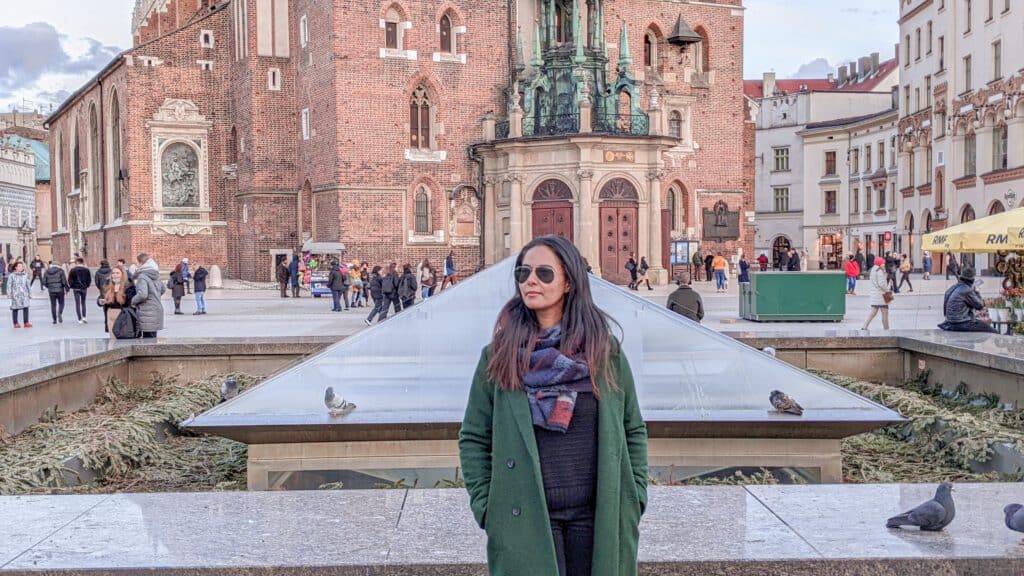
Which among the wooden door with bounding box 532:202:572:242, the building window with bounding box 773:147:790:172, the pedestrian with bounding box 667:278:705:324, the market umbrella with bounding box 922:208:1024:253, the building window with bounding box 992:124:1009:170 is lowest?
the pedestrian with bounding box 667:278:705:324

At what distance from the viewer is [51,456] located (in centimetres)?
836

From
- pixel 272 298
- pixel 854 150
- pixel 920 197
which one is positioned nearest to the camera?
pixel 272 298

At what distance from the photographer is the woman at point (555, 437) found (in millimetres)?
3619

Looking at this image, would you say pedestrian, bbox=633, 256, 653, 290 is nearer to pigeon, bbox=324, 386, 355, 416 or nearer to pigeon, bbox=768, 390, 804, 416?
pigeon, bbox=768, 390, 804, 416

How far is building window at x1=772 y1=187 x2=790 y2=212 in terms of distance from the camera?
256 feet

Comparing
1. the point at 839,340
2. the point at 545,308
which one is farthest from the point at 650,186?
the point at 545,308

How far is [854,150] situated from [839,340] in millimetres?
61885

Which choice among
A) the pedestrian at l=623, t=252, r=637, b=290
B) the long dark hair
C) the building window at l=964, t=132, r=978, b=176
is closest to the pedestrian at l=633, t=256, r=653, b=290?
the pedestrian at l=623, t=252, r=637, b=290

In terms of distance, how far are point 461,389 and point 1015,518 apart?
434cm

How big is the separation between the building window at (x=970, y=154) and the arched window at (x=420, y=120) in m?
24.2

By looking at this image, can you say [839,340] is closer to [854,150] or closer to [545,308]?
[545,308]

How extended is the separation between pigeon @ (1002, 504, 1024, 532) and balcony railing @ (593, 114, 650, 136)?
31.7 meters

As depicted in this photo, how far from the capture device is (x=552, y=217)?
36562 millimetres

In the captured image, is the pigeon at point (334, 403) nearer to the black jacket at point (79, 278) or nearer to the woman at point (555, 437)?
the woman at point (555, 437)
